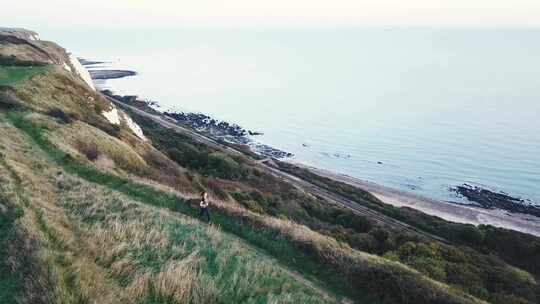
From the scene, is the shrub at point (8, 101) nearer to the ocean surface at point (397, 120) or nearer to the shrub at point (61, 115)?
the shrub at point (61, 115)

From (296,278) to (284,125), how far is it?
109m

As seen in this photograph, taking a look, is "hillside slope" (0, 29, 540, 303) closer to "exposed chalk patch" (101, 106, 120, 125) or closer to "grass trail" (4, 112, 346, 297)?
"grass trail" (4, 112, 346, 297)

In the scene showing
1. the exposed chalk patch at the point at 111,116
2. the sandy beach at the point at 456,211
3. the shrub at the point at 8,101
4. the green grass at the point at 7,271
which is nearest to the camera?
the green grass at the point at 7,271

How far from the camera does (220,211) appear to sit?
69.5ft

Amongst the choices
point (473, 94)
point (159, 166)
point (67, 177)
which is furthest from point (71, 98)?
point (473, 94)

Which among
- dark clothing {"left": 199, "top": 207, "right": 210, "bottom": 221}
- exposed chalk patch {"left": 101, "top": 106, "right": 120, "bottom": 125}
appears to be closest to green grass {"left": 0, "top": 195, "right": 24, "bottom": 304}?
dark clothing {"left": 199, "top": 207, "right": 210, "bottom": 221}

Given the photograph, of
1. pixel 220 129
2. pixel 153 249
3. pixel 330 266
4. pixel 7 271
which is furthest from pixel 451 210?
pixel 7 271

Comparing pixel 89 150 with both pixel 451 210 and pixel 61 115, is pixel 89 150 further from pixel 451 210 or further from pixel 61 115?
pixel 451 210

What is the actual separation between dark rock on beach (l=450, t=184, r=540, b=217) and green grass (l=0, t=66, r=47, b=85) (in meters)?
64.7

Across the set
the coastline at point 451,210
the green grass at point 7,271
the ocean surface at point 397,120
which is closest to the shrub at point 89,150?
the green grass at point 7,271

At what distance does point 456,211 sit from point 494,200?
356 inches

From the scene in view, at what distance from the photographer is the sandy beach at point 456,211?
6366 cm

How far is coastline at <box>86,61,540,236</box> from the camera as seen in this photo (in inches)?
2509

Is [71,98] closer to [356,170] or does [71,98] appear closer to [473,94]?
[356,170]
